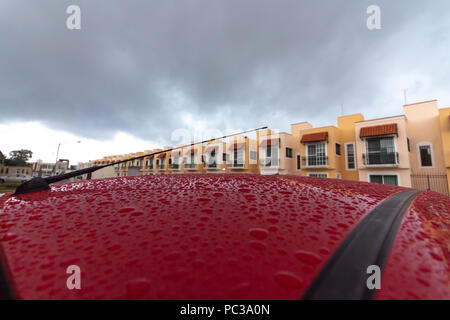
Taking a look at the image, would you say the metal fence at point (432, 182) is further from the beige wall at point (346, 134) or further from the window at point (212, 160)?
the window at point (212, 160)

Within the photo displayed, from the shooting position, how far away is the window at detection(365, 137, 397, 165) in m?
14.3

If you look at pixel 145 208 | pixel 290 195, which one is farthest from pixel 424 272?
pixel 145 208

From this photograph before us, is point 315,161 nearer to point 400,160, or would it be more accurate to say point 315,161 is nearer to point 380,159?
point 380,159

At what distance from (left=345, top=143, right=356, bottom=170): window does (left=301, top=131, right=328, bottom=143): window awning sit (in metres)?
2.65

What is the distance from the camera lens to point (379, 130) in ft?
47.6

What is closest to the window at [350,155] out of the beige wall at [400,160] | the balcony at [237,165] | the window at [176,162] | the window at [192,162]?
the beige wall at [400,160]

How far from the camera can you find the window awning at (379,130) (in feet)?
45.8

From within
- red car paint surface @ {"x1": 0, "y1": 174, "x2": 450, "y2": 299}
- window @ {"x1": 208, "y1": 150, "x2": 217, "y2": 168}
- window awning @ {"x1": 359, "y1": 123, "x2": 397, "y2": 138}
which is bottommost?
red car paint surface @ {"x1": 0, "y1": 174, "x2": 450, "y2": 299}

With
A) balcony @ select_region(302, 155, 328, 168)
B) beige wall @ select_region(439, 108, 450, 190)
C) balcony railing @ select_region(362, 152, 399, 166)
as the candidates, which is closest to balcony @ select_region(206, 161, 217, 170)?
balcony @ select_region(302, 155, 328, 168)

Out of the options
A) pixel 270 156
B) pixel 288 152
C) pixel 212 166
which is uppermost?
pixel 288 152

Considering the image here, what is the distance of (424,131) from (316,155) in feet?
26.5

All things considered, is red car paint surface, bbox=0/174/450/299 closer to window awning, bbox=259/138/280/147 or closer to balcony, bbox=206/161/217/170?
window awning, bbox=259/138/280/147

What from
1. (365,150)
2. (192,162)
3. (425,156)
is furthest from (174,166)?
(425,156)
